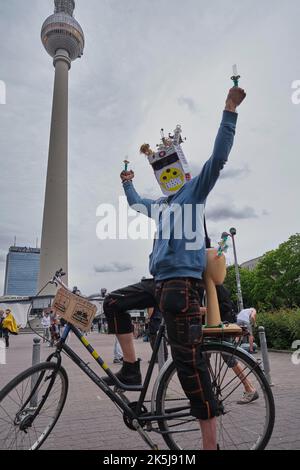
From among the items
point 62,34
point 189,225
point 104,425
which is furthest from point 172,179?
point 62,34

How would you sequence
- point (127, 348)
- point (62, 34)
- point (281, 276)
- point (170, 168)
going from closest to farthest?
point (127, 348), point (170, 168), point (281, 276), point (62, 34)

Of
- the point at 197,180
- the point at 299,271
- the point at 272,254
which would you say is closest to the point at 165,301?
the point at 197,180

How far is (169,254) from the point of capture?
8.83 feet

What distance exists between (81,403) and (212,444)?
3493 mm

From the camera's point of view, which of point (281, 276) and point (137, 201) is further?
point (281, 276)

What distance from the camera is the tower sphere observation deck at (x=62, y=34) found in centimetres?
7738

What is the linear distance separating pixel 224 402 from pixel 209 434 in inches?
15.3

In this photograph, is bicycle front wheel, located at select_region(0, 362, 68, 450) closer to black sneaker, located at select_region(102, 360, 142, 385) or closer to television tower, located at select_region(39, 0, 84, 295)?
black sneaker, located at select_region(102, 360, 142, 385)

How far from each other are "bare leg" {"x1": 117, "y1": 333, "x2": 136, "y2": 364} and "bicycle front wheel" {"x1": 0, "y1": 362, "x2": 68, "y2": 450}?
1.76 feet

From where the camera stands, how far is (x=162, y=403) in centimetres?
272

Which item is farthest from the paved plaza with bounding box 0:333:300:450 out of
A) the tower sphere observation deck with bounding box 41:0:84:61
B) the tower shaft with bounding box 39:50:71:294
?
the tower sphere observation deck with bounding box 41:0:84:61

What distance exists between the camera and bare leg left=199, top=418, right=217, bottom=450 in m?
2.46

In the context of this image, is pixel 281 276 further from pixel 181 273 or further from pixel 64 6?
pixel 64 6

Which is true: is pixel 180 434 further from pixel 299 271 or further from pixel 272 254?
pixel 272 254
